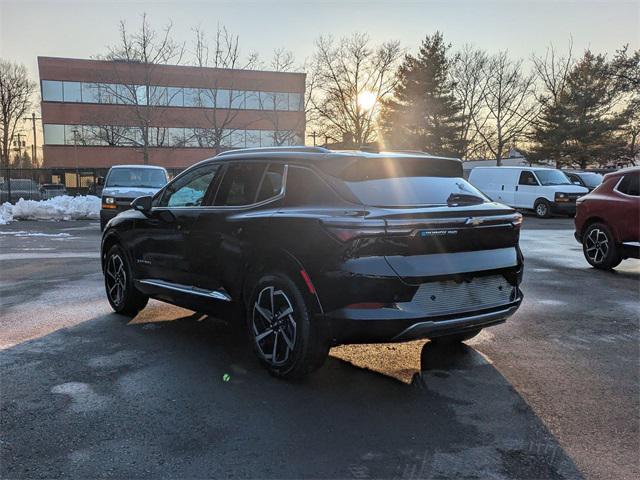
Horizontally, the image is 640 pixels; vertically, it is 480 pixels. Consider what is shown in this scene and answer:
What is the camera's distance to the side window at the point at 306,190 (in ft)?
12.3

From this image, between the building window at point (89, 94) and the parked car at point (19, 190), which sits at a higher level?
the building window at point (89, 94)

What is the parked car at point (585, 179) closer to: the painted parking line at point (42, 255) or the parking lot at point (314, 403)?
the parking lot at point (314, 403)

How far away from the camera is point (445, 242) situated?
364cm

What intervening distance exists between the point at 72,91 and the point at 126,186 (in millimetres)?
38952

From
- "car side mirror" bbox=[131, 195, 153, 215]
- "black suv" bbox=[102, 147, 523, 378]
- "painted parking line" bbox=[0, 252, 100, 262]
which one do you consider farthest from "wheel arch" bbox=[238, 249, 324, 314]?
"painted parking line" bbox=[0, 252, 100, 262]

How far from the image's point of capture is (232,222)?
14.1 feet

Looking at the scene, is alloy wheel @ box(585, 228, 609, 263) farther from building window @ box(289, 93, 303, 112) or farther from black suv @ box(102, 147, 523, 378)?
building window @ box(289, 93, 303, 112)

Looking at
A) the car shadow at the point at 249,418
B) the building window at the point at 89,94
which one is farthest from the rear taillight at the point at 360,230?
the building window at the point at 89,94

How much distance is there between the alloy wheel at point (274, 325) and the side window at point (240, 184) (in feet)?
2.75

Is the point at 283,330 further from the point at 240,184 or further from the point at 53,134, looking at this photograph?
the point at 53,134

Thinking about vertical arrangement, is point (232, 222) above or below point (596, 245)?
above

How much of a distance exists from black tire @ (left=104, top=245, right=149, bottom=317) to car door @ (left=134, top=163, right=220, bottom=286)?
12.4 inches

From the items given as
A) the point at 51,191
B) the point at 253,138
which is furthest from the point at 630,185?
the point at 253,138

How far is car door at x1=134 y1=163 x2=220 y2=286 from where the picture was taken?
15.9ft
